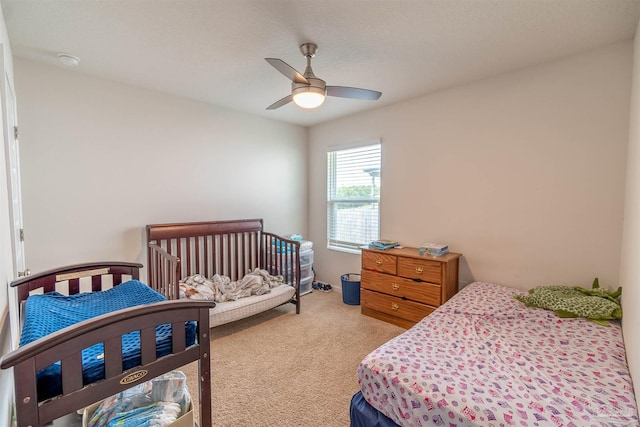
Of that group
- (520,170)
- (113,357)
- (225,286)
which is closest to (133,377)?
(113,357)

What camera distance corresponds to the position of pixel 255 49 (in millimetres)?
2082

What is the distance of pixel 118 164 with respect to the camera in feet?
8.89

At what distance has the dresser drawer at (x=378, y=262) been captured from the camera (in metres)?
2.94

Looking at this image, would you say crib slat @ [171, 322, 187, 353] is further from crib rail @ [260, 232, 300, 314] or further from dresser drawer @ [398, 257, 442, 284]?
dresser drawer @ [398, 257, 442, 284]

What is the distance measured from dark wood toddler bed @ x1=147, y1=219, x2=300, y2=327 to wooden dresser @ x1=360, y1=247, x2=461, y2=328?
81 centimetres

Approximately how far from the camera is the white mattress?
2561 mm

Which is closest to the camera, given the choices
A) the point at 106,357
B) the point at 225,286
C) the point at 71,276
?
the point at 106,357

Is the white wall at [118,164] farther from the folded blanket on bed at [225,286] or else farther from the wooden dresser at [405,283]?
the wooden dresser at [405,283]

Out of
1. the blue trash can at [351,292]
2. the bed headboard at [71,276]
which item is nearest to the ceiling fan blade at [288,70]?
Answer: the bed headboard at [71,276]

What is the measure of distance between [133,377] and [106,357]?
128 millimetres

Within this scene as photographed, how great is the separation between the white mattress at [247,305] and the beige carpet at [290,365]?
0.19 metres

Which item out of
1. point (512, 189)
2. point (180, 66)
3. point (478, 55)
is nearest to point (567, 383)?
point (512, 189)

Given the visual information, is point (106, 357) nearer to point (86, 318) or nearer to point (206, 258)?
point (86, 318)

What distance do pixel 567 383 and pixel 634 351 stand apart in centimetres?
32
